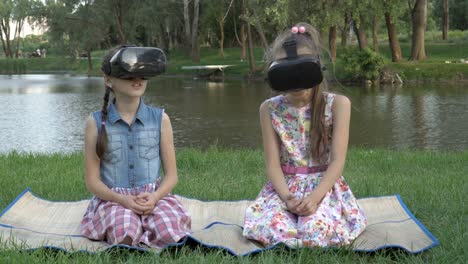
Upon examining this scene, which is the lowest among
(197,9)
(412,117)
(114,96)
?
(412,117)

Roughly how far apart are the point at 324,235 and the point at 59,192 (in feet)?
8.47

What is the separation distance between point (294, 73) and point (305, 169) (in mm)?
643

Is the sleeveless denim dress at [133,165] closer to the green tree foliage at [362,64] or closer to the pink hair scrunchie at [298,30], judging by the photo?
the pink hair scrunchie at [298,30]

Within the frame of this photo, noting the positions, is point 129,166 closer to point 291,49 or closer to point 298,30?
point 291,49

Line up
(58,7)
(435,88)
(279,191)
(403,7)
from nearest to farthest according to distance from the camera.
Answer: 1. (279,191)
2. (435,88)
3. (403,7)
4. (58,7)

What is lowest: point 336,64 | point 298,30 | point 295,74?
point 336,64

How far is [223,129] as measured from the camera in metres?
13.8

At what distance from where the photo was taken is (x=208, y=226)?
3.77 meters

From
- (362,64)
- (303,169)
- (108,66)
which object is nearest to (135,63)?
(108,66)

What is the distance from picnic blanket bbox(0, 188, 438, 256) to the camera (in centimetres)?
334

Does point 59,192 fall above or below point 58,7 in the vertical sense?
below

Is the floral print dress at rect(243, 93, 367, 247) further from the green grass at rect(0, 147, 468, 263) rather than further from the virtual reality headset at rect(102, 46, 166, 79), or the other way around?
the virtual reality headset at rect(102, 46, 166, 79)

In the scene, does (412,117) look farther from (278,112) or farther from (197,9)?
(197,9)

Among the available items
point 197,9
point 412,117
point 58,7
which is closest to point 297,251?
point 412,117
